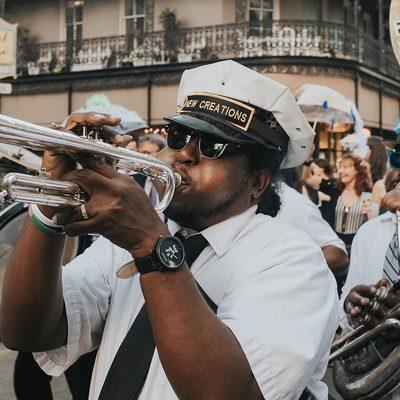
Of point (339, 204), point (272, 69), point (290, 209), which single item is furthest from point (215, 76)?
point (272, 69)

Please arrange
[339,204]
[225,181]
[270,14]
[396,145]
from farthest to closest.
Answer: [270,14], [339,204], [396,145], [225,181]

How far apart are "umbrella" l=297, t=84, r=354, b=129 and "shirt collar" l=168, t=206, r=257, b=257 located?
8993 mm

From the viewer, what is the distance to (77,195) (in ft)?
4.58

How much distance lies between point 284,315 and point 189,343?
0.91 ft

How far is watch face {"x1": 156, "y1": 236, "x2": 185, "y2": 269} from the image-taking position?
140cm

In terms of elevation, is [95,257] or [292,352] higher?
[95,257]

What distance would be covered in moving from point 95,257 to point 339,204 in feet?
15.6

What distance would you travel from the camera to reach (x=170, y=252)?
1416 millimetres

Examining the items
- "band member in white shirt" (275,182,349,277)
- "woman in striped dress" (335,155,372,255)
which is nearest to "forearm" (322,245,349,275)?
"band member in white shirt" (275,182,349,277)

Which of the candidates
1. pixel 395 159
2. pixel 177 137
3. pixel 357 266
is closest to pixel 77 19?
pixel 357 266

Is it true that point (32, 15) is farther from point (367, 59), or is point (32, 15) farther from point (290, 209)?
point (290, 209)

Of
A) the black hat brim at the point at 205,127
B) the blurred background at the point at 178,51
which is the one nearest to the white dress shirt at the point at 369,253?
the black hat brim at the point at 205,127

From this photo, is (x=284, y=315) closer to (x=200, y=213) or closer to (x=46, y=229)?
(x=200, y=213)

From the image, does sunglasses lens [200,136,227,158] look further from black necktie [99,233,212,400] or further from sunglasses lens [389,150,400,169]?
sunglasses lens [389,150,400,169]
